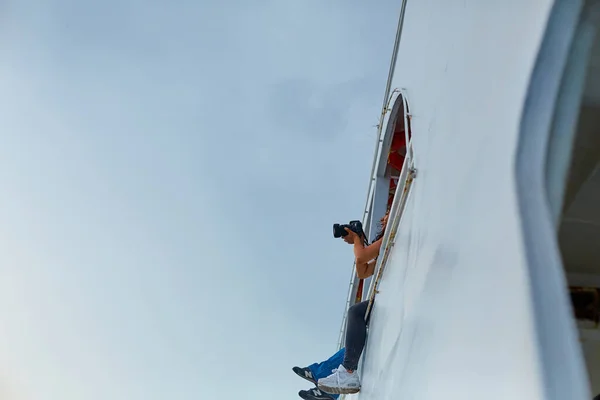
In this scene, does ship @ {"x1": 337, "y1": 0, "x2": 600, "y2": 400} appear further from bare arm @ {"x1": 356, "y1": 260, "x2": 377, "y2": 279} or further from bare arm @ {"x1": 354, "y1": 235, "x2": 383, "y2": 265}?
bare arm @ {"x1": 356, "y1": 260, "x2": 377, "y2": 279}

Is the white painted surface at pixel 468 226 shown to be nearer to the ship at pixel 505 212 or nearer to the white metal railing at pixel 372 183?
the ship at pixel 505 212

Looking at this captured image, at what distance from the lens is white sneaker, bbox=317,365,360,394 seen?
3513mm

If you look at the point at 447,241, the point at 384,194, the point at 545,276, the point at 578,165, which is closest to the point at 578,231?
the point at 578,165

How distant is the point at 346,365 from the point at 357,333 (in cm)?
25

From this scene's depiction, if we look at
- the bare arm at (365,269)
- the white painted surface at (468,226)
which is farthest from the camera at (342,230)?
the white painted surface at (468,226)

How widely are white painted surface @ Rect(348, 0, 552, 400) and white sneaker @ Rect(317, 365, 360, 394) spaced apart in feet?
3.77

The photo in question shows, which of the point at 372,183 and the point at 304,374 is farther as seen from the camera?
the point at 372,183

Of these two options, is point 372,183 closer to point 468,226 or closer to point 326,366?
point 326,366

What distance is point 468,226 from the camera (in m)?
1.29

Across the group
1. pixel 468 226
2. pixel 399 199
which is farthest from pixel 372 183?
pixel 468 226

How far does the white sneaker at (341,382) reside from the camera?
3.51 m

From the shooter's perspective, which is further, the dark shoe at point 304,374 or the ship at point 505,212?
the dark shoe at point 304,374

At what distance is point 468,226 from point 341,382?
8.51ft

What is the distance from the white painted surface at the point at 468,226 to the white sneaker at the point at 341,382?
1.15 meters
